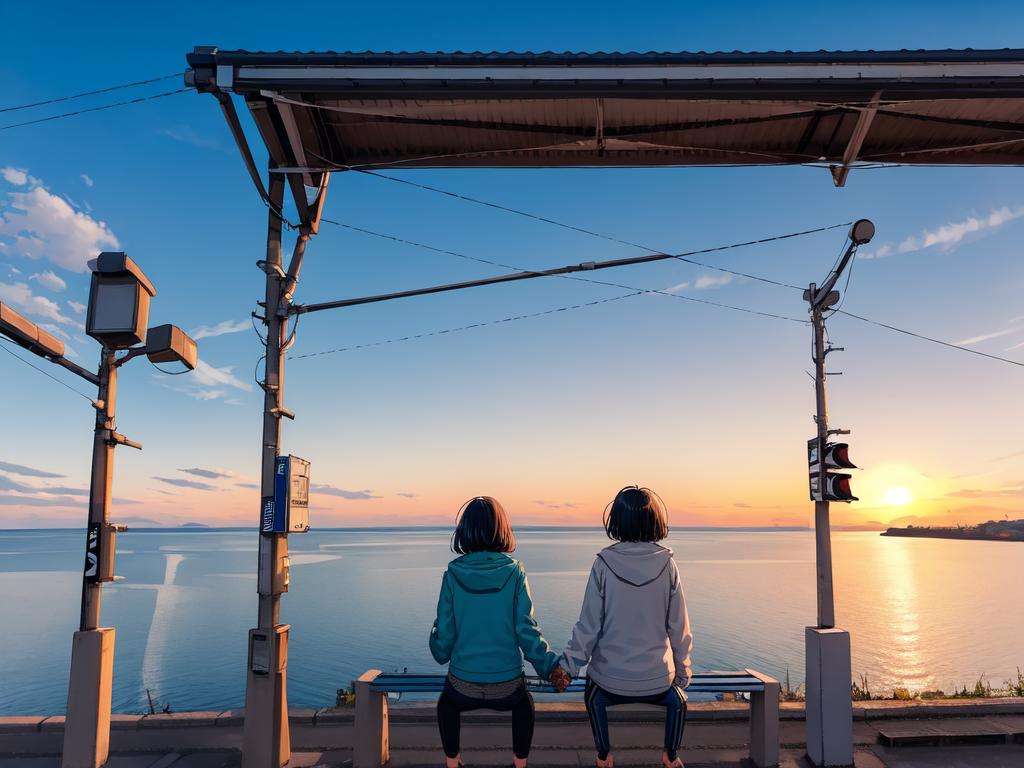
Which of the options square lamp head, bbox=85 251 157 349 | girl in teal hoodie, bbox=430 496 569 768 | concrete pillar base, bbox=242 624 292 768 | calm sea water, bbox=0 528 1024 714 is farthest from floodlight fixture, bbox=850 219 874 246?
calm sea water, bbox=0 528 1024 714

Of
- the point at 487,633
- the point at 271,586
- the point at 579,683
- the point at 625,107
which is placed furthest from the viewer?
the point at 625,107

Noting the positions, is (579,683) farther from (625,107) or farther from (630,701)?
(625,107)

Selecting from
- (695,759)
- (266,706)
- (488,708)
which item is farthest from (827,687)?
(266,706)

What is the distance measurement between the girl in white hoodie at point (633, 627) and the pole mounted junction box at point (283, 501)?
3.40 meters

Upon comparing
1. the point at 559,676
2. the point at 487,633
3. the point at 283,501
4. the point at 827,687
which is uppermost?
the point at 283,501

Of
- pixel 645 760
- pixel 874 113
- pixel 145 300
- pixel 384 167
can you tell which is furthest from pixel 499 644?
pixel 874 113

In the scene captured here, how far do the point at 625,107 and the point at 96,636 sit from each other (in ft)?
26.7

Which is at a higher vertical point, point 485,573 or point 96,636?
point 485,573

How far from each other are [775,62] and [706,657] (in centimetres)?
4011

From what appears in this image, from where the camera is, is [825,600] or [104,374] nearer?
[825,600]

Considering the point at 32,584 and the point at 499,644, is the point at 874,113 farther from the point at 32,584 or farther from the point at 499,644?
the point at 32,584

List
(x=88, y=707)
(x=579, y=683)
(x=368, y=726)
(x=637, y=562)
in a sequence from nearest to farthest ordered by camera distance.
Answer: (x=637, y=562) → (x=579, y=683) → (x=368, y=726) → (x=88, y=707)

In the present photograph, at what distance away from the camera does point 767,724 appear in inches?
254

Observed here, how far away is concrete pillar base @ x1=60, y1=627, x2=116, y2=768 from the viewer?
670cm
